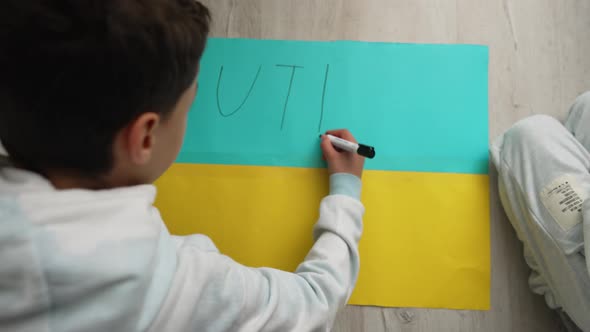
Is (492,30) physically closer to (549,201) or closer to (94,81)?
(549,201)

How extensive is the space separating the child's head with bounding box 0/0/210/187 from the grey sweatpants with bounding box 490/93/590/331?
1.48 ft

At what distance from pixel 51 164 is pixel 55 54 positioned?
0.10 metres

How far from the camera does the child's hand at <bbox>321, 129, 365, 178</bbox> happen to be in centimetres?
61

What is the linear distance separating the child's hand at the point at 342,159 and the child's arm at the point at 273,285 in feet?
0.04

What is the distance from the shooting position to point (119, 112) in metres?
0.32

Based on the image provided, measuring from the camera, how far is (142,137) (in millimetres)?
344

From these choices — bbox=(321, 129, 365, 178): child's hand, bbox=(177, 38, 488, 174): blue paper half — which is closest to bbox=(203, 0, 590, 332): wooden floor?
bbox=(177, 38, 488, 174): blue paper half

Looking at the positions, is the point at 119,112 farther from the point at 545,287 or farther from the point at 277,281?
the point at 545,287

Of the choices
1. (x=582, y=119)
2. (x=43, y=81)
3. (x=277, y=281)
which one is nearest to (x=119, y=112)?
(x=43, y=81)

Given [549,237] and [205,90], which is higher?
[205,90]

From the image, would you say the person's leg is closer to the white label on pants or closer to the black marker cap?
the white label on pants

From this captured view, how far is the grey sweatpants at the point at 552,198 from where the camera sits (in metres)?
0.53

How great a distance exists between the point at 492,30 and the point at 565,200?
29cm

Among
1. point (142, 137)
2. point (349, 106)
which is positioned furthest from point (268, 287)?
point (349, 106)
